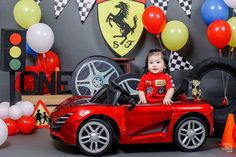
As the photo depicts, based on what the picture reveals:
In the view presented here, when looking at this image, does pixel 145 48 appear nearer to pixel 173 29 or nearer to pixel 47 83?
pixel 173 29

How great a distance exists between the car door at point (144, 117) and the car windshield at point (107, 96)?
196 millimetres

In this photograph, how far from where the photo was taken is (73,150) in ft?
13.5

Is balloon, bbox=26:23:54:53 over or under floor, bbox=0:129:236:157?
over

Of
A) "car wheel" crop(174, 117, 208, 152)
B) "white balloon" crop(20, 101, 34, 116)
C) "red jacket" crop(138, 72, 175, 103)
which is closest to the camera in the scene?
"car wheel" crop(174, 117, 208, 152)

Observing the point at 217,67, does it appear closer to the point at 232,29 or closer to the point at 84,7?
the point at 232,29

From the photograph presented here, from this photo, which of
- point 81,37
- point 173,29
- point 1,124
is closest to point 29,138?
Answer: point 1,124

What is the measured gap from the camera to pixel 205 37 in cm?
573

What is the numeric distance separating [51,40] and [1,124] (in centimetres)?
149

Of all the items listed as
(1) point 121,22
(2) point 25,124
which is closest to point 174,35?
(1) point 121,22

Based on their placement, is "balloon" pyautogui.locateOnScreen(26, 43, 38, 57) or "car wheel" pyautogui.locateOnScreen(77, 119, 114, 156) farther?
"balloon" pyautogui.locateOnScreen(26, 43, 38, 57)

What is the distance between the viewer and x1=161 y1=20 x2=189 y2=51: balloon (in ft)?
16.9

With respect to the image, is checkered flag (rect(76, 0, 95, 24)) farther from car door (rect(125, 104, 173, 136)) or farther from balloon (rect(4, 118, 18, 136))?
car door (rect(125, 104, 173, 136))

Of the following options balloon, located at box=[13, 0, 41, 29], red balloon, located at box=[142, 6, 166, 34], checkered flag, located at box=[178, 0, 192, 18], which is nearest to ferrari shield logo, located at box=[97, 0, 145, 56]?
red balloon, located at box=[142, 6, 166, 34]

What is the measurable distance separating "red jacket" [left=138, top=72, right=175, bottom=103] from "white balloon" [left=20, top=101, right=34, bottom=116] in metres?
1.33
